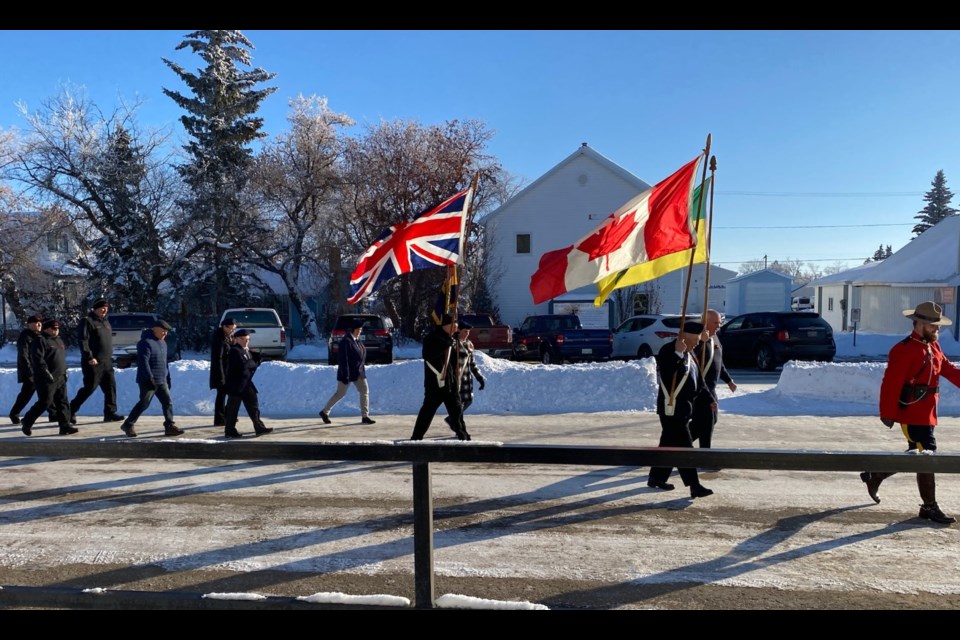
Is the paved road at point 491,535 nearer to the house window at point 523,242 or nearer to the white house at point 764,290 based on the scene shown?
the house window at point 523,242

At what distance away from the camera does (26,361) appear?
9.62 metres

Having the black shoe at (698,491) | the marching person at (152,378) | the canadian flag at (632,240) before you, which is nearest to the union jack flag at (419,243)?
the canadian flag at (632,240)

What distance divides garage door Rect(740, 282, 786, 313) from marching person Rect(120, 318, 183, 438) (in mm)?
39669

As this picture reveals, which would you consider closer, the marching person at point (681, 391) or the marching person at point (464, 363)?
the marching person at point (681, 391)

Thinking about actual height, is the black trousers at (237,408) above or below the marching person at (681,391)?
below

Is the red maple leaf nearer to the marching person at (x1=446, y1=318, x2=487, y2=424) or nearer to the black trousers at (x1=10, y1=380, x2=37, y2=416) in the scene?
the marching person at (x1=446, y1=318, x2=487, y2=424)

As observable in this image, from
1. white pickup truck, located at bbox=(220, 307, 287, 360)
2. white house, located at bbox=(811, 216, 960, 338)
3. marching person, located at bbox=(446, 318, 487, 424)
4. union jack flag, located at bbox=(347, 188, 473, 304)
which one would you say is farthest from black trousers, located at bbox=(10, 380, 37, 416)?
white house, located at bbox=(811, 216, 960, 338)

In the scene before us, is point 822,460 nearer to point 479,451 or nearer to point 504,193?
point 479,451

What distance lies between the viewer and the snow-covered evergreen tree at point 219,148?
2848 centimetres

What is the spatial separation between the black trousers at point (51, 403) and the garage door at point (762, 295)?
40.5m

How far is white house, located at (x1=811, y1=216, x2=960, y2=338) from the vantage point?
94.3ft

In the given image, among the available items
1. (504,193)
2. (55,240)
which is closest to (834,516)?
(55,240)

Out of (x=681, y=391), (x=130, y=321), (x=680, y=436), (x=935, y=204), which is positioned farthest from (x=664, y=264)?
(x=935, y=204)

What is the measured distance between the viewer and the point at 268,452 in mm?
3115
